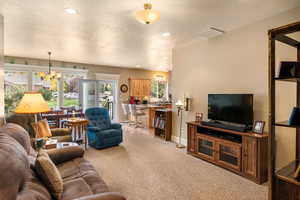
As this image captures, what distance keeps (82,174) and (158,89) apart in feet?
27.0

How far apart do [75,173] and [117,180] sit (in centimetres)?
94

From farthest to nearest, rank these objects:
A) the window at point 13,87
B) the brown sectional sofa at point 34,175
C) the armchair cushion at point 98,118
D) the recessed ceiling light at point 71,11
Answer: the window at point 13,87 → the armchair cushion at point 98,118 → the recessed ceiling light at point 71,11 → the brown sectional sofa at point 34,175

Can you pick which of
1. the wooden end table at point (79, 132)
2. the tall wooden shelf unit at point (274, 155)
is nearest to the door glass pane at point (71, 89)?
the wooden end table at point (79, 132)

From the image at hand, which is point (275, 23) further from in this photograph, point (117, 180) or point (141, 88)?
point (141, 88)

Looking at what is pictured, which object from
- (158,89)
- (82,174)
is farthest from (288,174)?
(158,89)

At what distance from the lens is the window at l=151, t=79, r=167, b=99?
31.7ft

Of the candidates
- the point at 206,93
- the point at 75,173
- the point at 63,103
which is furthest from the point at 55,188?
the point at 63,103

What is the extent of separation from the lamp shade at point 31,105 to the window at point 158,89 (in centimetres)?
727

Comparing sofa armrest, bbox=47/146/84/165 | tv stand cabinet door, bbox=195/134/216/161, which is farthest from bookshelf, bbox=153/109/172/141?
sofa armrest, bbox=47/146/84/165

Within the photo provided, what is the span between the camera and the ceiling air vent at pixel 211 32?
342cm

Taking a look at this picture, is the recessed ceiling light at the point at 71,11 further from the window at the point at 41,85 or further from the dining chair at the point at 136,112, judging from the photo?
the dining chair at the point at 136,112

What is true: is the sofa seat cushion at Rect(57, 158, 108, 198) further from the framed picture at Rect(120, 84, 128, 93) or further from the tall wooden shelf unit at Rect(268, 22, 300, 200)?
the framed picture at Rect(120, 84, 128, 93)

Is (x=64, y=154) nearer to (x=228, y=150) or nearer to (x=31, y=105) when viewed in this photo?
(x=31, y=105)

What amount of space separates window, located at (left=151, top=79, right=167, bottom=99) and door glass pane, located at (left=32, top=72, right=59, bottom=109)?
4.83 m
